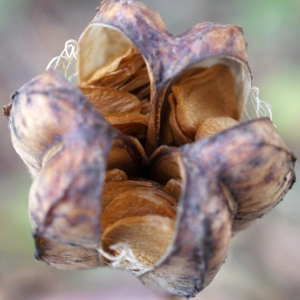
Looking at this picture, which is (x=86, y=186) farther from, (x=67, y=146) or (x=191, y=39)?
(x=191, y=39)

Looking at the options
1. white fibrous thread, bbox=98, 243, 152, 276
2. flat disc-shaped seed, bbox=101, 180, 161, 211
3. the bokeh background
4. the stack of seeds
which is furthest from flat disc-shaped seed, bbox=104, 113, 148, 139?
the bokeh background

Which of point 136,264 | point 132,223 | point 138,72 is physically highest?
point 138,72

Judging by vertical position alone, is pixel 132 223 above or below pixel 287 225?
Result: above

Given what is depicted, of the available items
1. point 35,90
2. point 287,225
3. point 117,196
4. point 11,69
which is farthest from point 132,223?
point 11,69

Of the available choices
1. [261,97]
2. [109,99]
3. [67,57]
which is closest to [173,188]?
[109,99]

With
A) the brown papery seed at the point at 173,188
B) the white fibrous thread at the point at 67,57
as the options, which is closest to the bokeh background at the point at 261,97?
the white fibrous thread at the point at 67,57

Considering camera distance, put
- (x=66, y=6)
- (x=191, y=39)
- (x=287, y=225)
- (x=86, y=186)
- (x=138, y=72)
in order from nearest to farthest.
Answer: (x=86, y=186)
(x=191, y=39)
(x=138, y=72)
(x=287, y=225)
(x=66, y=6)

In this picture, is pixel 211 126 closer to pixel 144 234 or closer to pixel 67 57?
pixel 144 234
